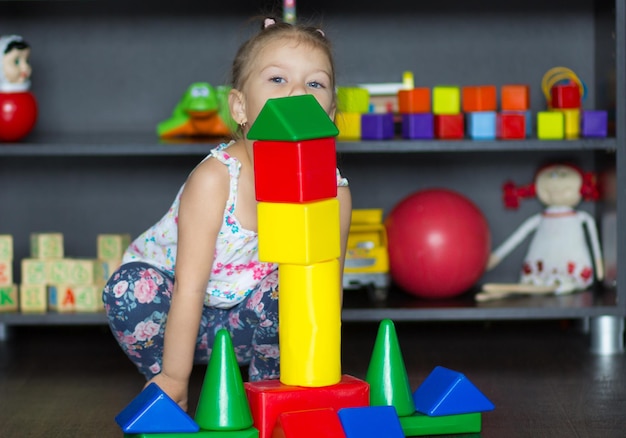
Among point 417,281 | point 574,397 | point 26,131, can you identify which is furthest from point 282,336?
point 26,131

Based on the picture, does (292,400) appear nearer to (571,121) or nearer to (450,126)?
(450,126)

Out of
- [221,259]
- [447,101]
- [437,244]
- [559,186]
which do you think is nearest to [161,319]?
[221,259]

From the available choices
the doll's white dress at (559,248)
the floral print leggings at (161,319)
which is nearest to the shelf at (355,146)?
the doll's white dress at (559,248)

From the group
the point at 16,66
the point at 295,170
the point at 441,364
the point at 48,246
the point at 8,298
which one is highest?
the point at 16,66

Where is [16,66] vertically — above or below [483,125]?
above

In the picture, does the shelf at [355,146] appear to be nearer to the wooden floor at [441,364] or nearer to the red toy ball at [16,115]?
the red toy ball at [16,115]

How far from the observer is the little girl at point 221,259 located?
61.3 inches

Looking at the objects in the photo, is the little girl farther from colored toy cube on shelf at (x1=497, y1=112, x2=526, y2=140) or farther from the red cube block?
colored toy cube on shelf at (x1=497, y1=112, x2=526, y2=140)

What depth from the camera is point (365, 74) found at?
2422 mm

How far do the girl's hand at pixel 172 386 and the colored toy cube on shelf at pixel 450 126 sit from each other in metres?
0.84

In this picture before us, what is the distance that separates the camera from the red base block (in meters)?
1.39

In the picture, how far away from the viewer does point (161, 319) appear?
5.55 ft

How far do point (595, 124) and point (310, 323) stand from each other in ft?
3.18

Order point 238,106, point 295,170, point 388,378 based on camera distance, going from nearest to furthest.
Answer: point 295,170 → point 388,378 → point 238,106
